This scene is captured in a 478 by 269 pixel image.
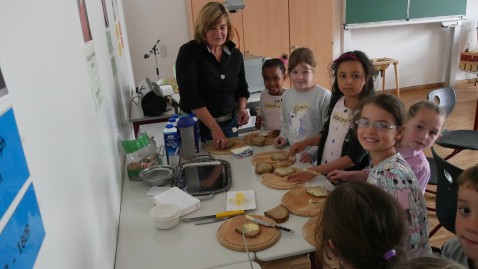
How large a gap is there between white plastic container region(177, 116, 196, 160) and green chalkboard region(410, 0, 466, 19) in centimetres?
502

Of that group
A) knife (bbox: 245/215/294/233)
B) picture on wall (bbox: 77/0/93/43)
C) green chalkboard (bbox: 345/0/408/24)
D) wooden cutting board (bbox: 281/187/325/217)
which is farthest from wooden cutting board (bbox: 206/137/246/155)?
green chalkboard (bbox: 345/0/408/24)

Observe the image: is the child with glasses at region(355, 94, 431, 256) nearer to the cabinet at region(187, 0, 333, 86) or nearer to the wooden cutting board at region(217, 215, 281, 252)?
the wooden cutting board at region(217, 215, 281, 252)

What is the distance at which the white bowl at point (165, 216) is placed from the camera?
48.9 inches

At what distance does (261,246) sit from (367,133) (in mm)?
573

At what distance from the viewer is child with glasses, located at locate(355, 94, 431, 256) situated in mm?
1174

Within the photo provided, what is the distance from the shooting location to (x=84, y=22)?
1.30m

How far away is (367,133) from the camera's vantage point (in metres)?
1.32

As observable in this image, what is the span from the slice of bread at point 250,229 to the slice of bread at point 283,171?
389 mm

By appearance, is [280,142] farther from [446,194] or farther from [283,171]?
[446,194]

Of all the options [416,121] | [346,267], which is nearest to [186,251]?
[346,267]

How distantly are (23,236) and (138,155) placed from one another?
1.26 m

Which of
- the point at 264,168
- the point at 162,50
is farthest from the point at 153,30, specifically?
the point at 264,168

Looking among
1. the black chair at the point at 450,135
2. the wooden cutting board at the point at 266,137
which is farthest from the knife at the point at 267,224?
the black chair at the point at 450,135

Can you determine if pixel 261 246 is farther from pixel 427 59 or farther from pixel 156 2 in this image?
pixel 427 59
